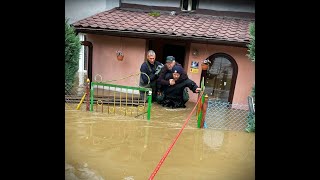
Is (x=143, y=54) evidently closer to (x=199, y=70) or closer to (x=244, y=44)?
(x=199, y=70)

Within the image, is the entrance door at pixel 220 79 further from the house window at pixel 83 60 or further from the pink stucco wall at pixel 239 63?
the house window at pixel 83 60

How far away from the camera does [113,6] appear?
862 centimetres

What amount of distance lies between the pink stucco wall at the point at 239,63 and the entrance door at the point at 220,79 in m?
0.18

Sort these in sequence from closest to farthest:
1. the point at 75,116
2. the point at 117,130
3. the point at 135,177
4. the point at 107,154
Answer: the point at 135,177, the point at 107,154, the point at 117,130, the point at 75,116

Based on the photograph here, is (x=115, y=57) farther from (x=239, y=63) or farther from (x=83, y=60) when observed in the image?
(x=239, y=63)

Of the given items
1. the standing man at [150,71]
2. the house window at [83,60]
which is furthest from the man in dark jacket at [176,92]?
the house window at [83,60]

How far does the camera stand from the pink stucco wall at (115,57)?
26.2ft

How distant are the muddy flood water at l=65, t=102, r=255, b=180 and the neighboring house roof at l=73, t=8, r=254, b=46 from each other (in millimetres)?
2394

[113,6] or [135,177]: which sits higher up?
[113,6]

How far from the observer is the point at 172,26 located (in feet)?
24.3

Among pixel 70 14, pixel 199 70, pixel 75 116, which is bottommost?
pixel 75 116

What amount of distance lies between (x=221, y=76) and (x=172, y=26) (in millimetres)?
1966

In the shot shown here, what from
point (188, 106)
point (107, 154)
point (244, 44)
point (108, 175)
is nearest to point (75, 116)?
point (107, 154)

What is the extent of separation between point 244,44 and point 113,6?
4.31 meters
